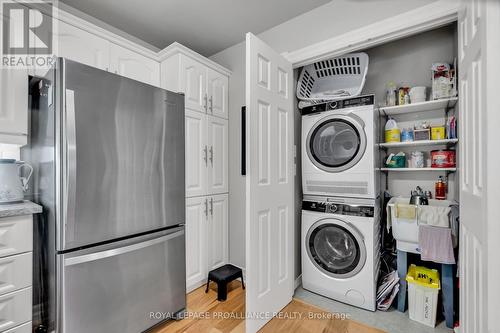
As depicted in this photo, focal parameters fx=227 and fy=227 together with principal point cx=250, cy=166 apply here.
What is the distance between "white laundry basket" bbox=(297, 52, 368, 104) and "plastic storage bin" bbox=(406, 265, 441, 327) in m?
1.57

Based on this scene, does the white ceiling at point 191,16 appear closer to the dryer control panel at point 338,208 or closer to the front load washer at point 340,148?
the front load washer at point 340,148

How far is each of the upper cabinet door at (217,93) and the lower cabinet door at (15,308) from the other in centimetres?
191

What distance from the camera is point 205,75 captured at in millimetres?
2344

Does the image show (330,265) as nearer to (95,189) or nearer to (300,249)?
(300,249)

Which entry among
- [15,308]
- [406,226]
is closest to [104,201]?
[15,308]

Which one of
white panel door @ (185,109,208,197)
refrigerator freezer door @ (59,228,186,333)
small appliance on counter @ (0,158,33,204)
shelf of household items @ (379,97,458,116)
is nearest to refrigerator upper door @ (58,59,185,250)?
refrigerator freezer door @ (59,228,186,333)

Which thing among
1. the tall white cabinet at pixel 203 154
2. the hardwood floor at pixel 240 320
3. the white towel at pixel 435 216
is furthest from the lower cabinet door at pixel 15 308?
the white towel at pixel 435 216

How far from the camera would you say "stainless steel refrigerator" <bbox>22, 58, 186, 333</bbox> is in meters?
1.24

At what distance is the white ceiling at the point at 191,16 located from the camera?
6.34 feet

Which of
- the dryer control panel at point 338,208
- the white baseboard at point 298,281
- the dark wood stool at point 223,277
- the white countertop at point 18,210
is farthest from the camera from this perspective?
the white baseboard at point 298,281

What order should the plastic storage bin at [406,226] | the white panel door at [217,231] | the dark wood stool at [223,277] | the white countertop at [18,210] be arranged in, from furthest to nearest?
the white panel door at [217,231]
the dark wood stool at [223,277]
the plastic storage bin at [406,226]
the white countertop at [18,210]

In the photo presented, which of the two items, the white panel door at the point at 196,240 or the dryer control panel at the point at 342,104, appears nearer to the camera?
the dryer control panel at the point at 342,104

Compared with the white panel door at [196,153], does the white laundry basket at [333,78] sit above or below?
above
